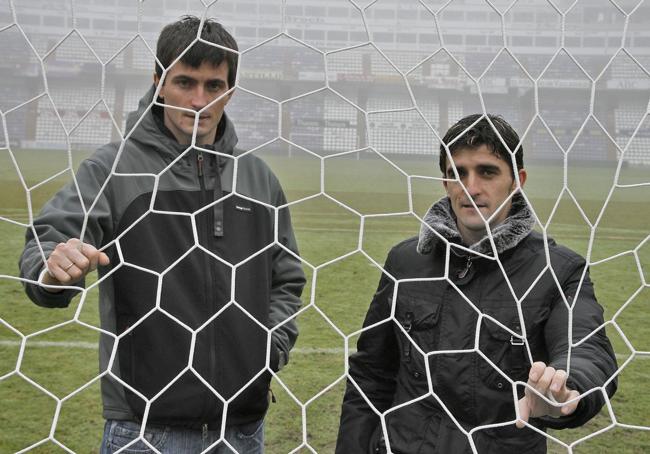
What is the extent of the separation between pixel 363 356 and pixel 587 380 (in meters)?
0.27

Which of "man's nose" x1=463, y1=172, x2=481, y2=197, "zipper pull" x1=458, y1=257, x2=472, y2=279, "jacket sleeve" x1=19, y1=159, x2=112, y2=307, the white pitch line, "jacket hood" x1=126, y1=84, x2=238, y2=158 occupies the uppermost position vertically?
"jacket hood" x1=126, y1=84, x2=238, y2=158

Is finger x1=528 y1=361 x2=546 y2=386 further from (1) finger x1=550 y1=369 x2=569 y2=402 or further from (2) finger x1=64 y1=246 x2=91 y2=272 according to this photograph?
(2) finger x1=64 y1=246 x2=91 y2=272

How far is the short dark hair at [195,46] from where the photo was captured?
0.75 m

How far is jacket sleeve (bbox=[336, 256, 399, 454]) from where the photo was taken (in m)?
0.78

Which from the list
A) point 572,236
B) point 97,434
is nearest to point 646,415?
point 97,434

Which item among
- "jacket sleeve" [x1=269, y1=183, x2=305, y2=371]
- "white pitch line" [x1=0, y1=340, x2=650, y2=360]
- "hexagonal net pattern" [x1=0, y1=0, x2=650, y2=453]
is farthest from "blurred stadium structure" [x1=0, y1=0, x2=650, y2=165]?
"white pitch line" [x1=0, y1=340, x2=650, y2=360]

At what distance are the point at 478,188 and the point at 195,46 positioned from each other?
1.03ft

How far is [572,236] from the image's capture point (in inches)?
202

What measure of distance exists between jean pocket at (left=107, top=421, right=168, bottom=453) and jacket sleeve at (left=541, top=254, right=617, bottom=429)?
39 centimetres

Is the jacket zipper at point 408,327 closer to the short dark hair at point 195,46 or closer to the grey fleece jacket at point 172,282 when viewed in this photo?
the grey fleece jacket at point 172,282

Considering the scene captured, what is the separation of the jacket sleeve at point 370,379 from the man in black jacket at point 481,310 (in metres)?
0.02

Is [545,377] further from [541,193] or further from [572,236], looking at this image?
[541,193]

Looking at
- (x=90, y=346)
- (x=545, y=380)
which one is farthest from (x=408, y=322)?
(x=90, y=346)

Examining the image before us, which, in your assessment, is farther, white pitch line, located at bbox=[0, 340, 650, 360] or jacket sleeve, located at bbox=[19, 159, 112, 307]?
white pitch line, located at bbox=[0, 340, 650, 360]
